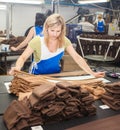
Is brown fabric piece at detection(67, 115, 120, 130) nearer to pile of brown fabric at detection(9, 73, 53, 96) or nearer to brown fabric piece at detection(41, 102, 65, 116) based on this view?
brown fabric piece at detection(41, 102, 65, 116)

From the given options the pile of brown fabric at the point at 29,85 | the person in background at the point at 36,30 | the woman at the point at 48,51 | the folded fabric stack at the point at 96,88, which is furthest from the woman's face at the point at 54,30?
the person in background at the point at 36,30

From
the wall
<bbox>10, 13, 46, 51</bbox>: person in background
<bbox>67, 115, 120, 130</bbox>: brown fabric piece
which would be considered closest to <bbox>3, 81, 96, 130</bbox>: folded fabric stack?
<bbox>67, 115, 120, 130</bbox>: brown fabric piece

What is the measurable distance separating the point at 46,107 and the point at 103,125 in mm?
355

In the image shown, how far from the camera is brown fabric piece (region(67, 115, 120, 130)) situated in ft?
4.22

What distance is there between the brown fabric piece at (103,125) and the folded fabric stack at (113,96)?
0.23 metres

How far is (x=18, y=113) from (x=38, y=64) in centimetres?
111

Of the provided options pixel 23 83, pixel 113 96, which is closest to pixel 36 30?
pixel 23 83

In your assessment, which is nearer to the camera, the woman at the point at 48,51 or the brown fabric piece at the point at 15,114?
the brown fabric piece at the point at 15,114

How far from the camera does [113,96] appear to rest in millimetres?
1674

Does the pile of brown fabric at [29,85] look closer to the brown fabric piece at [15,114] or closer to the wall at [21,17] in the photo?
the brown fabric piece at [15,114]

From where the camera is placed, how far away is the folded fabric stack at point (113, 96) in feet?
5.40

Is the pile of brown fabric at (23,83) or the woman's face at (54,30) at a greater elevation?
the woman's face at (54,30)

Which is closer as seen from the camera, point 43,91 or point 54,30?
point 43,91

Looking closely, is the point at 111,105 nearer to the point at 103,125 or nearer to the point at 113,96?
the point at 113,96
